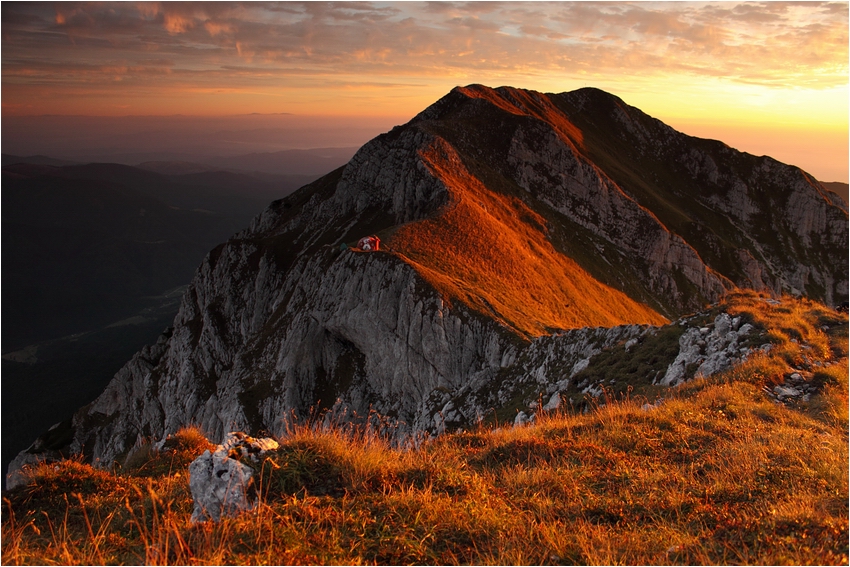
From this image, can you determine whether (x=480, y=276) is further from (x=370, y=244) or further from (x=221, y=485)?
(x=221, y=485)

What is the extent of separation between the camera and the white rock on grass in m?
5.40

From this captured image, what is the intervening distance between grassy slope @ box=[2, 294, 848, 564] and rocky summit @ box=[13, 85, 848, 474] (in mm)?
1991

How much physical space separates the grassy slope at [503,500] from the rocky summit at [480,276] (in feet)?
6.53

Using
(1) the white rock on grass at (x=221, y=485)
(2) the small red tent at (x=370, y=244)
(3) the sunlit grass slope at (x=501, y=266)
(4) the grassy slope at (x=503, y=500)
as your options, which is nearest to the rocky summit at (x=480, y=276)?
(3) the sunlit grass slope at (x=501, y=266)

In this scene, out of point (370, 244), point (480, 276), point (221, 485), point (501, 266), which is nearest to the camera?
point (221, 485)

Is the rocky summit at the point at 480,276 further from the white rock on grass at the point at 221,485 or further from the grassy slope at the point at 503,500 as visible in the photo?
the white rock on grass at the point at 221,485

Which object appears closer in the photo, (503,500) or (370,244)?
(503,500)

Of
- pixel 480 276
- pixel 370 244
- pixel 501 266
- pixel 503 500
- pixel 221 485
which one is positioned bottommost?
pixel 480 276

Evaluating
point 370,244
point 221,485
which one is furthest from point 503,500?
point 370,244

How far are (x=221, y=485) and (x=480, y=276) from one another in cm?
4299

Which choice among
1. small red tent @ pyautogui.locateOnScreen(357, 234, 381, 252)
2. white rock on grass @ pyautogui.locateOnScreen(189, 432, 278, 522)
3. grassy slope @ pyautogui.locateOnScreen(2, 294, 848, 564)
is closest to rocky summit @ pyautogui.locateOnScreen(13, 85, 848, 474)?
small red tent @ pyautogui.locateOnScreen(357, 234, 381, 252)

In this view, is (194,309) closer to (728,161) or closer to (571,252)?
(571,252)

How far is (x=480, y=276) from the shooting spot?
4772 centimetres

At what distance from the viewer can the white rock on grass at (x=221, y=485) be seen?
5402 mm
